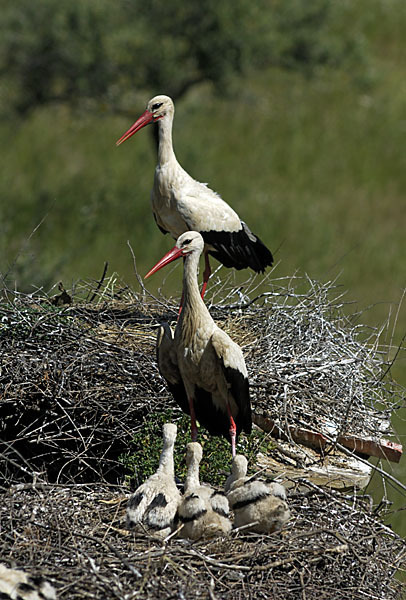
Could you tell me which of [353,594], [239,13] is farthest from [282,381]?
[239,13]

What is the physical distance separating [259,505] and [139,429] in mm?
1358

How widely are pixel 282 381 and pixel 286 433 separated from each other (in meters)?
0.29

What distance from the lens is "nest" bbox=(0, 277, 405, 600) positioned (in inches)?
141

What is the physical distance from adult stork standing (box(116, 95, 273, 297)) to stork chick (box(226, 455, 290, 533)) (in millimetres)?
2199

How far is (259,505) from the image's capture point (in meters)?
3.85

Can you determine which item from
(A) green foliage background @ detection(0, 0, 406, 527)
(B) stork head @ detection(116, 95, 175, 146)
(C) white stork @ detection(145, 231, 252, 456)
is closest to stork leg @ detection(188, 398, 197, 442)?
(C) white stork @ detection(145, 231, 252, 456)

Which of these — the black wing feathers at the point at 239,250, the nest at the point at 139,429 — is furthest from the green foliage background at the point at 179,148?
the nest at the point at 139,429

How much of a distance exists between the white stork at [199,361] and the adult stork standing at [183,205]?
1.21 meters

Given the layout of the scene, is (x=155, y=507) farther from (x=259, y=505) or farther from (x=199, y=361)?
(x=199, y=361)

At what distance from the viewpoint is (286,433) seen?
4828 millimetres

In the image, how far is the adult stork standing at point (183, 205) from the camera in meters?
5.73

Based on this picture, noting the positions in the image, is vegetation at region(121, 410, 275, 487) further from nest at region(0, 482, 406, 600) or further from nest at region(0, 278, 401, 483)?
nest at region(0, 482, 406, 600)

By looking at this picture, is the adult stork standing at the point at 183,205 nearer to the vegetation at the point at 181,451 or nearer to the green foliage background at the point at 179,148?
the vegetation at the point at 181,451

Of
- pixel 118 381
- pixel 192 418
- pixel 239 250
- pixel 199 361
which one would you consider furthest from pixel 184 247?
pixel 239 250
